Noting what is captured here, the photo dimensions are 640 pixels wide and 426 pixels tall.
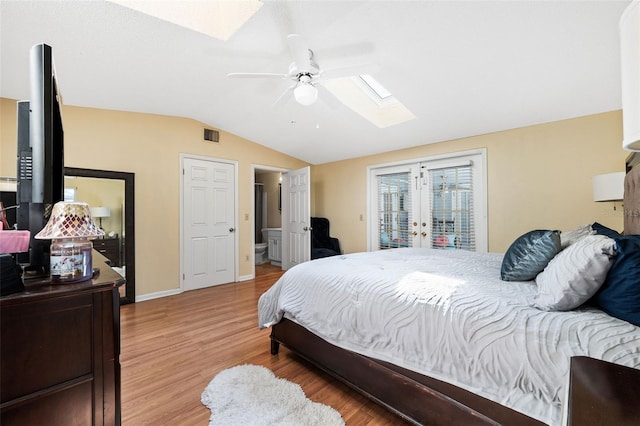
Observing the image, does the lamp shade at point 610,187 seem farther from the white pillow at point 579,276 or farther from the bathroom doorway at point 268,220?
the bathroom doorway at point 268,220

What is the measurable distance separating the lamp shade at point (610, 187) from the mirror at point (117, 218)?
499cm

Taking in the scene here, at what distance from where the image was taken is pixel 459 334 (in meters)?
1.17

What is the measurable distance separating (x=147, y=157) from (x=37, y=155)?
9.71 feet

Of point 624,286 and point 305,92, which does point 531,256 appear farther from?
point 305,92

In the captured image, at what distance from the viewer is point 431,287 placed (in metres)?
1.42

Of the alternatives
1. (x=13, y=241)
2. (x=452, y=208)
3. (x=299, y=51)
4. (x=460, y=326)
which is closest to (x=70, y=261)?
(x=13, y=241)

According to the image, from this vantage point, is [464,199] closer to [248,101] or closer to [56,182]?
[248,101]

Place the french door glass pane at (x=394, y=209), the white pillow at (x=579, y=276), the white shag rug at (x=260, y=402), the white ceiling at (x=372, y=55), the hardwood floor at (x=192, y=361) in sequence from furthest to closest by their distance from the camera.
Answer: the french door glass pane at (x=394, y=209), the white ceiling at (x=372, y=55), the hardwood floor at (x=192, y=361), the white shag rug at (x=260, y=402), the white pillow at (x=579, y=276)

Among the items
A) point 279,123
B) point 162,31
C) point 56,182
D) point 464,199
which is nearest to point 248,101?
point 279,123

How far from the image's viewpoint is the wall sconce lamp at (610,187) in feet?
6.88

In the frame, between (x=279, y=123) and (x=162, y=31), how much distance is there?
6.46 feet

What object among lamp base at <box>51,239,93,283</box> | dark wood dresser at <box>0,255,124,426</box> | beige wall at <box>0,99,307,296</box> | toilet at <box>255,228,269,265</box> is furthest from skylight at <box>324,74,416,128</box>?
toilet at <box>255,228,269,265</box>

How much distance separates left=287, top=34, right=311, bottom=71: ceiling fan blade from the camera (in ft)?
6.02

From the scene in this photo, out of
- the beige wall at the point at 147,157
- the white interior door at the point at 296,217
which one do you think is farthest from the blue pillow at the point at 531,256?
the beige wall at the point at 147,157
